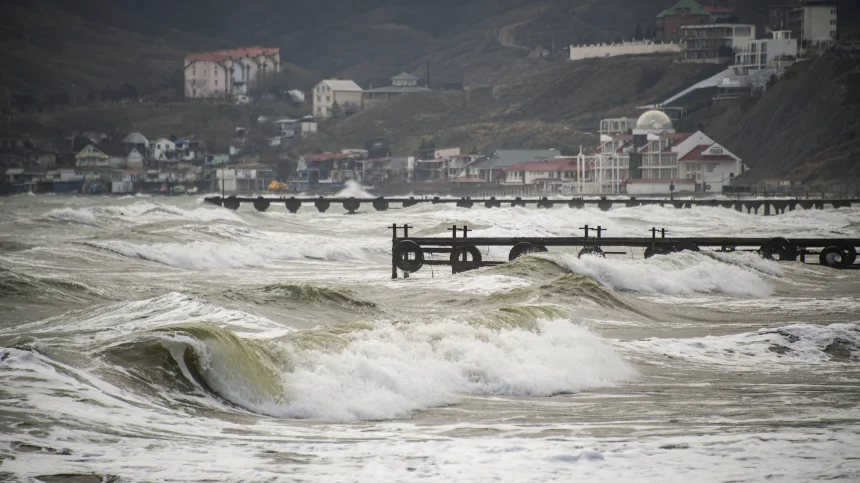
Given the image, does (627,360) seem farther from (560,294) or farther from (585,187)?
(585,187)

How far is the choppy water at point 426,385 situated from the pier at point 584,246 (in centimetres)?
578

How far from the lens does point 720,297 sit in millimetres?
28156

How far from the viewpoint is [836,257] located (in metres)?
37.5

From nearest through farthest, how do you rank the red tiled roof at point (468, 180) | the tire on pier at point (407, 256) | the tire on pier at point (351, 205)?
the tire on pier at point (407, 256) < the tire on pier at point (351, 205) < the red tiled roof at point (468, 180)

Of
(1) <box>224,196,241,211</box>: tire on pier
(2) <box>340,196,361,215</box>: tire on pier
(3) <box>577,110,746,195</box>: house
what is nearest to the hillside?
(3) <box>577,110,746,195</box>: house

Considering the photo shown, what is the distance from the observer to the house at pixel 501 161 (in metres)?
188

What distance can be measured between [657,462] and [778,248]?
2724 cm

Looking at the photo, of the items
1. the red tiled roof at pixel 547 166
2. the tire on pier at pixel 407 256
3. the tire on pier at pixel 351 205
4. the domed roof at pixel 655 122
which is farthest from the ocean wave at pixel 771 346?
the domed roof at pixel 655 122

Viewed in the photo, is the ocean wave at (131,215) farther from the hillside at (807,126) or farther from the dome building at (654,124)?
the dome building at (654,124)

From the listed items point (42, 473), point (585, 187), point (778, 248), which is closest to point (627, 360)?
point (42, 473)

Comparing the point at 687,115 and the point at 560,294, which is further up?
the point at 687,115

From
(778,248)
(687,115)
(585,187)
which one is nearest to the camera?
(778,248)

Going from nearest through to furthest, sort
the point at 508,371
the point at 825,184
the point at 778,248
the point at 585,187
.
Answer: the point at 508,371 → the point at 778,248 → the point at 825,184 → the point at 585,187

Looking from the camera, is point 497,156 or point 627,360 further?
point 497,156
